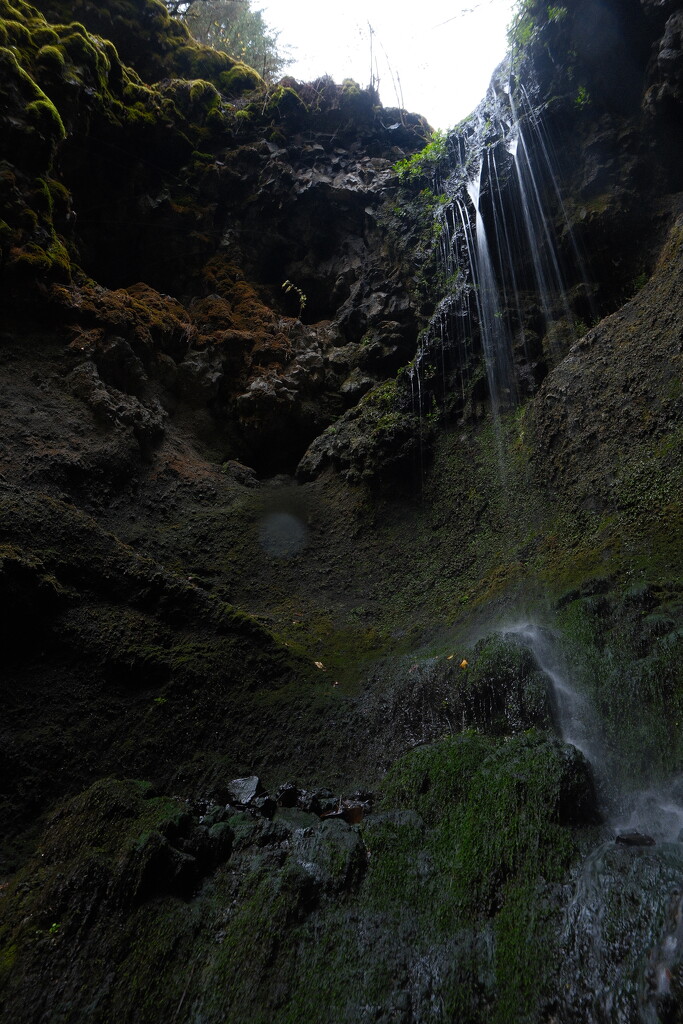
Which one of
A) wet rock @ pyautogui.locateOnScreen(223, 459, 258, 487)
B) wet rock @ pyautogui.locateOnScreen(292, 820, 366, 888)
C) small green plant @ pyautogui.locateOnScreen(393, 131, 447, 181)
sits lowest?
wet rock @ pyautogui.locateOnScreen(292, 820, 366, 888)

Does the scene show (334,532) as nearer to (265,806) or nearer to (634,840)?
(265,806)

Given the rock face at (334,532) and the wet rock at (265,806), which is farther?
the wet rock at (265,806)

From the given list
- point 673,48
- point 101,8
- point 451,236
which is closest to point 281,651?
point 451,236

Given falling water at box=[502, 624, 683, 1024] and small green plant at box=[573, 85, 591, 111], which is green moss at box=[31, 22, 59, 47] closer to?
small green plant at box=[573, 85, 591, 111]

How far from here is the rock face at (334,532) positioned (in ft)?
9.89

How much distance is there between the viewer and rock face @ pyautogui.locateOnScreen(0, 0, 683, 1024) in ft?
9.89

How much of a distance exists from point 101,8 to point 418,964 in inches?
743

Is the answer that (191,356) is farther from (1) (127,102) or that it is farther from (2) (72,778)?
(2) (72,778)

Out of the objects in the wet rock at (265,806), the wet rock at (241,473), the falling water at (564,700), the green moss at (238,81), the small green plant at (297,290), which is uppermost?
the green moss at (238,81)

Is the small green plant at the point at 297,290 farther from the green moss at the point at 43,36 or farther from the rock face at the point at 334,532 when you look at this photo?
the green moss at the point at 43,36

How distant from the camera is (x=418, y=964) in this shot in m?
2.87

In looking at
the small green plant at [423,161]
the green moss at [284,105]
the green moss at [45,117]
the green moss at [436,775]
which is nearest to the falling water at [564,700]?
the green moss at [436,775]

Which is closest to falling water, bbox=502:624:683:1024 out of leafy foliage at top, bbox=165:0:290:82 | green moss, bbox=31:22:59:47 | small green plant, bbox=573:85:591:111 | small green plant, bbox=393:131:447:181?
small green plant, bbox=573:85:591:111

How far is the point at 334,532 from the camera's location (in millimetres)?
9273
